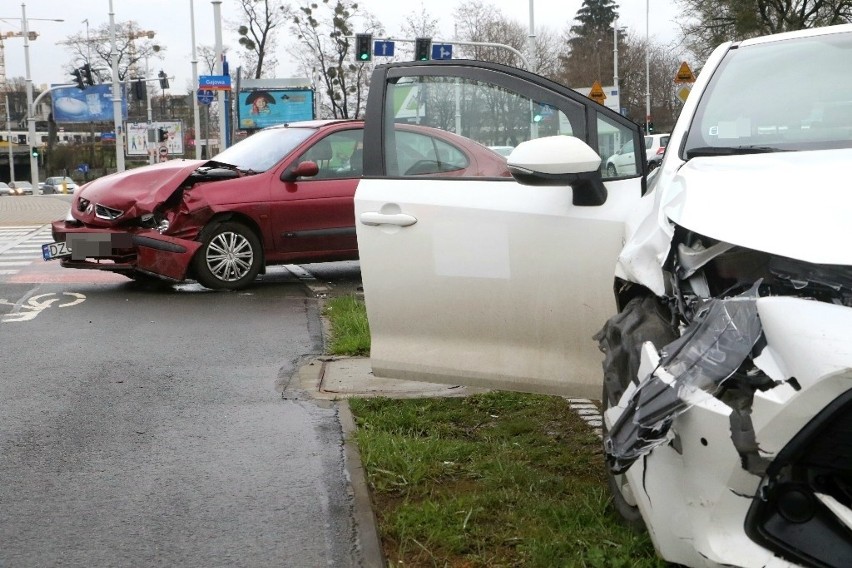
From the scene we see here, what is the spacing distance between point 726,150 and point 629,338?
0.89 m

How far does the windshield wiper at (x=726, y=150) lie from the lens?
3.68 metres

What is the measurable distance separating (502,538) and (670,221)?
1.28 m

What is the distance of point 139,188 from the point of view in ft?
34.6

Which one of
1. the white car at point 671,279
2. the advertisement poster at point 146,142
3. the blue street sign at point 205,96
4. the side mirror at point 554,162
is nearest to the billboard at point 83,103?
the advertisement poster at point 146,142

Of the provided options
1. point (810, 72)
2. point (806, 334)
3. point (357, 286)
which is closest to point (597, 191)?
point (810, 72)

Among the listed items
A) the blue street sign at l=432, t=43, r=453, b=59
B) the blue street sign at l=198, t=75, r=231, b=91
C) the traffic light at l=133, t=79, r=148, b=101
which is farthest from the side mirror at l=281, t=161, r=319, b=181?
the traffic light at l=133, t=79, r=148, b=101

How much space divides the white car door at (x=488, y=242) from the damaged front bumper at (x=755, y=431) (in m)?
1.43

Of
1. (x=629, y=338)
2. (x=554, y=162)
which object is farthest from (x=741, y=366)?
(x=554, y=162)

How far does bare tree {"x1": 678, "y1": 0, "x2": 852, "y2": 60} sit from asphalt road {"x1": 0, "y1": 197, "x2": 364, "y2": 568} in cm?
3160

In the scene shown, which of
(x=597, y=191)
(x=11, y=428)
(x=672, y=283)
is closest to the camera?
(x=672, y=283)

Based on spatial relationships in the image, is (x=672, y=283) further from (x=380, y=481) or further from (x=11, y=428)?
(x=11, y=428)

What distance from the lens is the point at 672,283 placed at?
310 centimetres

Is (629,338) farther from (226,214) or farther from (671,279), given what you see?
(226,214)

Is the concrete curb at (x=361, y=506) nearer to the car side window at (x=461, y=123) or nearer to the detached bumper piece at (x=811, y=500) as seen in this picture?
the car side window at (x=461, y=123)
